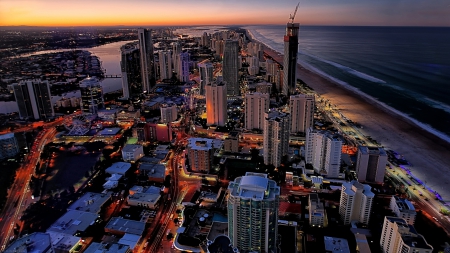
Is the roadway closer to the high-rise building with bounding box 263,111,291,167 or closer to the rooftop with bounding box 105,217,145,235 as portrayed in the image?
the rooftop with bounding box 105,217,145,235

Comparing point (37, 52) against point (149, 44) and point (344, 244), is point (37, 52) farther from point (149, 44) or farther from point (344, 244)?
point (344, 244)

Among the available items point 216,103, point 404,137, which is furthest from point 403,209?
point 216,103

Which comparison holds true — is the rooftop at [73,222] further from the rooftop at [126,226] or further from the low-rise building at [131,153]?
the low-rise building at [131,153]

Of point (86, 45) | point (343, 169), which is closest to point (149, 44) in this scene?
point (343, 169)

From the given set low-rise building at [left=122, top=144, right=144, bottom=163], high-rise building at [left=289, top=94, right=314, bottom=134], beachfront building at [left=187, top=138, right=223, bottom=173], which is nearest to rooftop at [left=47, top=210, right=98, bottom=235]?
low-rise building at [left=122, top=144, right=144, bottom=163]

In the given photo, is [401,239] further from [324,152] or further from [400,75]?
[400,75]

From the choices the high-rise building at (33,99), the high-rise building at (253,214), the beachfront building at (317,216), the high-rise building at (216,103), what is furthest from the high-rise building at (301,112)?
the high-rise building at (33,99)
